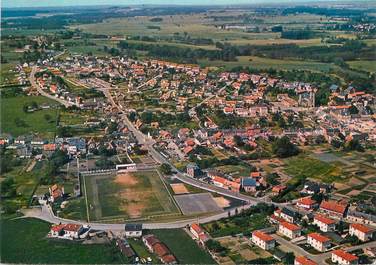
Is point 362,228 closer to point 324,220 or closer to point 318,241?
point 324,220

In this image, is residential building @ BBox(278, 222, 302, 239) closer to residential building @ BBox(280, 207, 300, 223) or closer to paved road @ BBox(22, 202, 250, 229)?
residential building @ BBox(280, 207, 300, 223)

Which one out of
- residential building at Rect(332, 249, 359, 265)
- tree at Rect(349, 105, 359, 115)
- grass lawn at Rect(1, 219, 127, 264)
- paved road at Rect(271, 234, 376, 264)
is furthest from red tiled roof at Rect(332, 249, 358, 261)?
tree at Rect(349, 105, 359, 115)

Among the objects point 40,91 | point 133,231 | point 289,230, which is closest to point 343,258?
point 289,230

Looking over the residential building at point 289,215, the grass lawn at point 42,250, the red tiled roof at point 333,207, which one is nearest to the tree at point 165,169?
the residential building at point 289,215

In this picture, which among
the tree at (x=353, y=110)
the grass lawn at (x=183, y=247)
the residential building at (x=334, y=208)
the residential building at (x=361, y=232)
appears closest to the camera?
the grass lawn at (x=183, y=247)

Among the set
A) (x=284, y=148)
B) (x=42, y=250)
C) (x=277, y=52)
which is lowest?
(x=42, y=250)

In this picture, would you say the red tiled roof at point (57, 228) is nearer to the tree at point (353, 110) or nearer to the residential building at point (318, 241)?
the residential building at point (318, 241)
